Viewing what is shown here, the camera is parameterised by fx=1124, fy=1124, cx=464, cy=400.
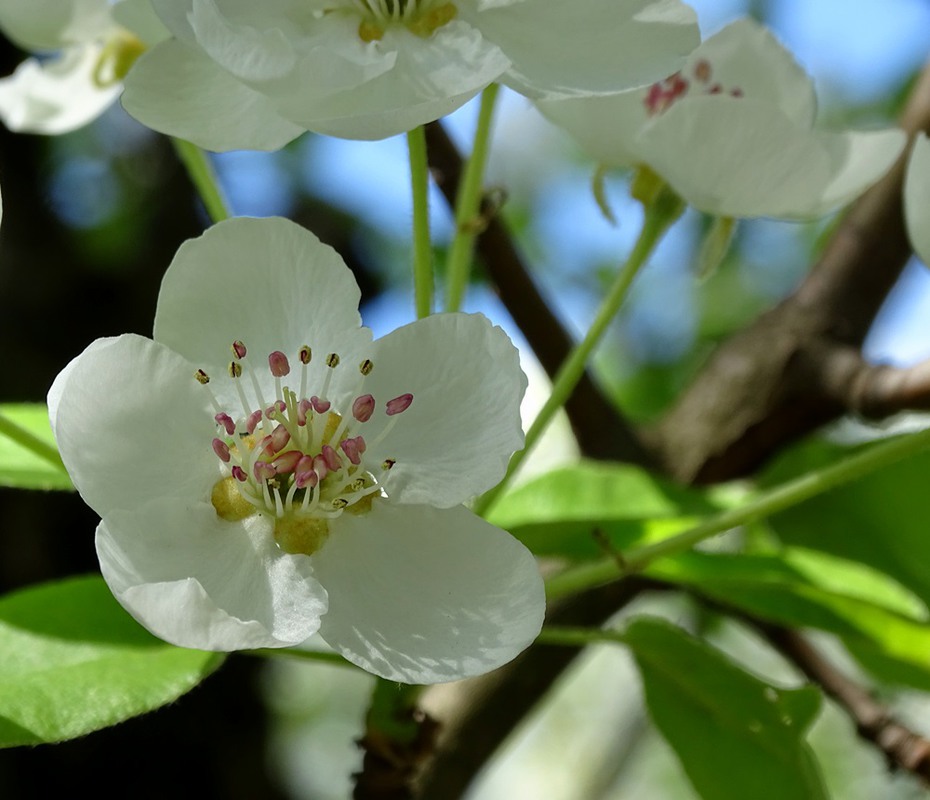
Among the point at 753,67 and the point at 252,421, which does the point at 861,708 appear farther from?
the point at 252,421

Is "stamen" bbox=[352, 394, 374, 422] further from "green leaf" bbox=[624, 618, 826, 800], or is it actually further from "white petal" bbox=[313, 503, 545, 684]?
"green leaf" bbox=[624, 618, 826, 800]

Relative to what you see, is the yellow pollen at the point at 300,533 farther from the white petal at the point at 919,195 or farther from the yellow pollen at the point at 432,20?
the white petal at the point at 919,195

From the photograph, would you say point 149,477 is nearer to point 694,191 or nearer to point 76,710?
point 76,710

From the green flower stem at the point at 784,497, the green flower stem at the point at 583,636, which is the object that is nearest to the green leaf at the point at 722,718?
the green flower stem at the point at 583,636

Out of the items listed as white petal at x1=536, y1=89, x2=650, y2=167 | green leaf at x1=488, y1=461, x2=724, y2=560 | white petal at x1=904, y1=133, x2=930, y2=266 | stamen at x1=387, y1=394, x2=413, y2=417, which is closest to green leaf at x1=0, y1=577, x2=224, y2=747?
stamen at x1=387, y1=394, x2=413, y2=417

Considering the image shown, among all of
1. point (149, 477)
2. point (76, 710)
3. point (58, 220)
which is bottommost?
point (58, 220)

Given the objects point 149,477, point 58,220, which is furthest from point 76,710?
point 58,220
